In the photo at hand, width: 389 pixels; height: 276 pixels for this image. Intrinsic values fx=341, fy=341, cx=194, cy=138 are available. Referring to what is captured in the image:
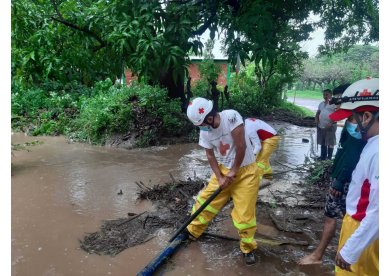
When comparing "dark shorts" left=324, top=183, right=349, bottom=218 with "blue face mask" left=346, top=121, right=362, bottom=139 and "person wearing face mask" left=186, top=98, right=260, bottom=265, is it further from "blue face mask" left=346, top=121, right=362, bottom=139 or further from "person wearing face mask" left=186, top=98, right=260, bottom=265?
"person wearing face mask" left=186, top=98, right=260, bottom=265

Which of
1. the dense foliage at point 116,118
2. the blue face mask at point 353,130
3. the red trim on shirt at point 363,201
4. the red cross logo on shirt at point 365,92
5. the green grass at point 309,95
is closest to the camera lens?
the red trim on shirt at point 363,201

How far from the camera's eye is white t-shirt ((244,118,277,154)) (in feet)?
17.0

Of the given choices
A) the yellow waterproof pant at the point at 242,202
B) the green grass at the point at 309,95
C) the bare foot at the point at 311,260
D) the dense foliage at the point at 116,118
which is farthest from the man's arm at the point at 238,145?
the green grass at the point at 309,95

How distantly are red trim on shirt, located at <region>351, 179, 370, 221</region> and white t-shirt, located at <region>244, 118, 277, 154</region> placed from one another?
125 inches

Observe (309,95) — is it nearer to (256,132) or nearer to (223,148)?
(256,132)

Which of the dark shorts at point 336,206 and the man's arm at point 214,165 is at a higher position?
the man's arm at point 214,165

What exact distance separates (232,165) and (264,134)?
6.88 feet

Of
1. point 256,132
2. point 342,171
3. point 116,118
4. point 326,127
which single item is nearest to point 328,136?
point 326,127

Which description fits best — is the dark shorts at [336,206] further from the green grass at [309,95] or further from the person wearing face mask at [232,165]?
the green grass at [309,95]

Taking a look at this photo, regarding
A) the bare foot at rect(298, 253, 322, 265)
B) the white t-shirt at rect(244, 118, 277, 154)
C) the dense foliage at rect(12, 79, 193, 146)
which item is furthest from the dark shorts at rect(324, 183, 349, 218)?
the dense foliage at rect(12, 79, 193, 146)

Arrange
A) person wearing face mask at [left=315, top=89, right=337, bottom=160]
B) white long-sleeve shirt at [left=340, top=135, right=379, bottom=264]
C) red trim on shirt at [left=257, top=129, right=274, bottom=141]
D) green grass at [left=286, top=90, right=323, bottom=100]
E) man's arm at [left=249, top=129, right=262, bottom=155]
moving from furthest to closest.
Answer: green grass at [left=286, top=90, right=323, bottom=100] → person wearing face mask at [left=315, top=89, right=337, bottom=160] → red trim on shirt at [left=257, top=129, right=274, bottom=141] → man's arm at [left=249, top=129, right=262, bottom=155] → white long-sleeve shirt at [left=340, top=135, right=379, bottom=264]

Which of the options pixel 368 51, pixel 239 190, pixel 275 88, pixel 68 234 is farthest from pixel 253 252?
pixel 368 51

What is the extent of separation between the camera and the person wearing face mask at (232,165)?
10.8 feet

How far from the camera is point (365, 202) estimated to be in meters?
1.93
